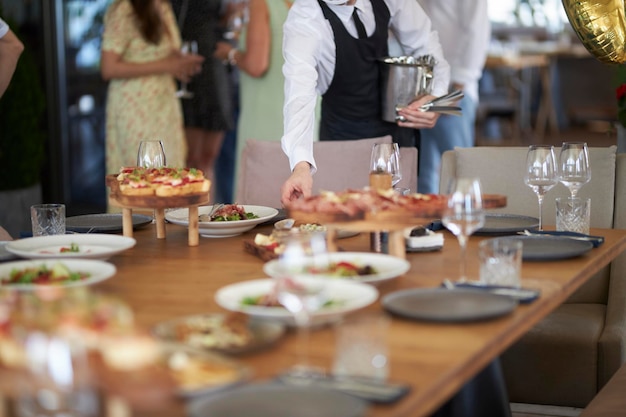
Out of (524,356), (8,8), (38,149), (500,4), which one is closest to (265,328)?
(524,356)

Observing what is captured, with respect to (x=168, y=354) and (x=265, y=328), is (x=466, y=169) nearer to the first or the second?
(x=265, y=328)

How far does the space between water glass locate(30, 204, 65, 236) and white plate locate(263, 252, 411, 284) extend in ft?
2.52

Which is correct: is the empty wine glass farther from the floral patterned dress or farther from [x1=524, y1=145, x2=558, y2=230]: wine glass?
the floral patterned dress

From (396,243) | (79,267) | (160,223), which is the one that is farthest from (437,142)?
(79,267)

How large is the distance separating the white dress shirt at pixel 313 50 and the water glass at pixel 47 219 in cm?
70

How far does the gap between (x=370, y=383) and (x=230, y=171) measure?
454 centimetres

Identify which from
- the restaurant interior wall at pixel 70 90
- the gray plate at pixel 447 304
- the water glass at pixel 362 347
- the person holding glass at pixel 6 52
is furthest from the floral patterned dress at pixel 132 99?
the water glass at pixel 362 347

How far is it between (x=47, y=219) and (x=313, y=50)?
Result: 109 cm

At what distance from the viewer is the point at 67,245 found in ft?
7.37

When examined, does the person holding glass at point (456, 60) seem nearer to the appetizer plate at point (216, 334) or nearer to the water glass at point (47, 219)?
the water glass at point (47, 219)

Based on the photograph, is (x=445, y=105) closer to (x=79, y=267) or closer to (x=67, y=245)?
(x=67, y=245)

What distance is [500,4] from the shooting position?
1144 centimetres

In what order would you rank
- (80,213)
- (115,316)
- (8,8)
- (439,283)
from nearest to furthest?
(115,316) < (439,283) < (80,213) < (8,8)

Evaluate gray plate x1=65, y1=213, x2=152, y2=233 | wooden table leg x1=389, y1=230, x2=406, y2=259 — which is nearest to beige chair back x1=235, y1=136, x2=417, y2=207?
gray plate x1=65, y1=213, x2=152, y2=233
